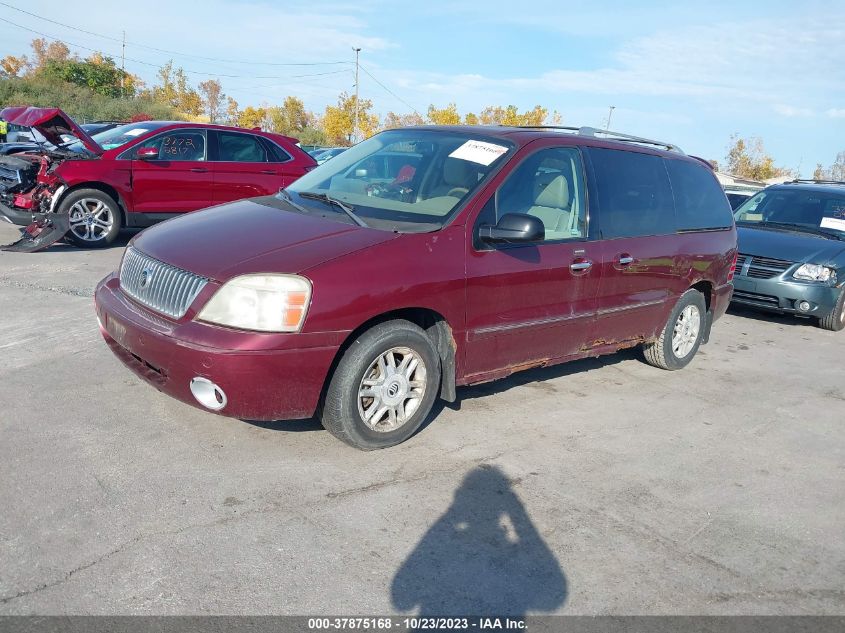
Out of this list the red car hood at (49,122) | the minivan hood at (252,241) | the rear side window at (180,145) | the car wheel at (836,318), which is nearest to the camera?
the minivan hood at (252,241)

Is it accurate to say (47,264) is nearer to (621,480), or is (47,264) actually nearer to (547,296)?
(547,296)

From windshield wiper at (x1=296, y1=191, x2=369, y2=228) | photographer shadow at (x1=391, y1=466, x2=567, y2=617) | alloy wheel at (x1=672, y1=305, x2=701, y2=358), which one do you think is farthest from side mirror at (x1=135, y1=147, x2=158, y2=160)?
photographer shadow at (x1=391, y1=466, x2=567, y2=617)

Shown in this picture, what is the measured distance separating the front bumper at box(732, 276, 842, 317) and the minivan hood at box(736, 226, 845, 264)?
0.31 meters

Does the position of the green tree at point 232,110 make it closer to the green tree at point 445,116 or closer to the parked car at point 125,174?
A: the green tree at point 445,116

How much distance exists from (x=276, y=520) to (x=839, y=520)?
296cm

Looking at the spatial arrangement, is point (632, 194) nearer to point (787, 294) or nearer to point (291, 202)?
point (291, 202)

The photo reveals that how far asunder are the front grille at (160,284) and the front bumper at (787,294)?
717 cm

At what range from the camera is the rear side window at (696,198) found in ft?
19.5

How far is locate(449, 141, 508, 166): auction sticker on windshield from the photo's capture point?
459cm

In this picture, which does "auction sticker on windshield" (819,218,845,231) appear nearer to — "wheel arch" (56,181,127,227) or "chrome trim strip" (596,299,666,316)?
"chrome trim strip" (596,299,666,316)

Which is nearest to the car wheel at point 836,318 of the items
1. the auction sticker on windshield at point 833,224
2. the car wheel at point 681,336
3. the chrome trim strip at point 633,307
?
the auction sticker on windshield at point 833,224

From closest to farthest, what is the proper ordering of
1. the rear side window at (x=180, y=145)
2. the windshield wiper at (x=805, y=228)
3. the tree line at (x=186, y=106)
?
the windshield wiper at (x=805, y=228), the rear side window at (x=180, y=145), the tree line at (x=186, y=106)

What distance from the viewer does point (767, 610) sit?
9.75ft

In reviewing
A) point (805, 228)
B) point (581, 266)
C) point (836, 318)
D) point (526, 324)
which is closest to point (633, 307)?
point (581, 266)
